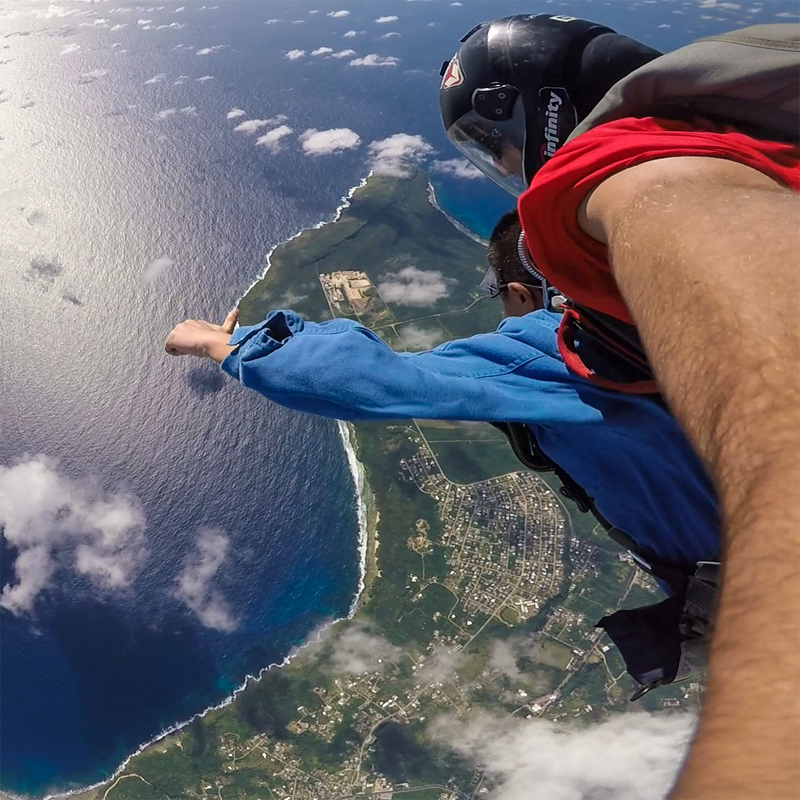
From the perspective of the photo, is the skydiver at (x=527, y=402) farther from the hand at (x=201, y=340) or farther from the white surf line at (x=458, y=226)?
the white surf line at (x=458, y=226)

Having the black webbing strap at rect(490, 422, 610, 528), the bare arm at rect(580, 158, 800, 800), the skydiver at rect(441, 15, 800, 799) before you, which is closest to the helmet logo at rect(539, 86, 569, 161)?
the skydiver at rect(441, 15, 800, 799)

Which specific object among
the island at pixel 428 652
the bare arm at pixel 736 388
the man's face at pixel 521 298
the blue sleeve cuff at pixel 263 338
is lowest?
the island at pixel 428 652

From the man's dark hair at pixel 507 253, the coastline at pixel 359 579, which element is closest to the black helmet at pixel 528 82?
the man's dark hair at pixel 507 253

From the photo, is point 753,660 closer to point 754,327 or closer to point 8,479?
point 754,327

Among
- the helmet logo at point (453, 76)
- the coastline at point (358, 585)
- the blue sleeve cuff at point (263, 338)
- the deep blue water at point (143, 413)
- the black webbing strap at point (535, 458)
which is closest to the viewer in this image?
the blue sleeve cuff at point (263, 338)

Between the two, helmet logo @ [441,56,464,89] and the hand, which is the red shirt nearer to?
the hand

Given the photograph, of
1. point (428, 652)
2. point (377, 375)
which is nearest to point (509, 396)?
point (377, 375)

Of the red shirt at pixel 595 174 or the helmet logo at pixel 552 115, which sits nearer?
the red shirt at pixel 595 174
